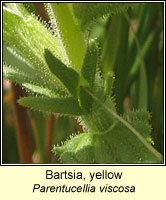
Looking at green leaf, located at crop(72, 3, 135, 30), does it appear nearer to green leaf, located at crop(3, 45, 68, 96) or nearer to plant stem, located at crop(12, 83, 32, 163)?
green leaf, located at crop(3, 45, 68, 96)

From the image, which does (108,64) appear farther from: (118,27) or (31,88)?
(31,88)

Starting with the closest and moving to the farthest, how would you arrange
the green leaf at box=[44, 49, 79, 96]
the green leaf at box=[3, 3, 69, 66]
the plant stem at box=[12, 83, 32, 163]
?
1. the green leaf at box=[44, 49, 79, 96]
2. the green leaf at box=[3, 3, 69, 66]
3. the plant stem at box=[12, 83, 32, 163]

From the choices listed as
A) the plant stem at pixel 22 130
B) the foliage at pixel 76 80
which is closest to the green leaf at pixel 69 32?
the foliage at pixel 76 80

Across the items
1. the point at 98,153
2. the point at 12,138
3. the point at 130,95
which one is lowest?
the point at 98,153

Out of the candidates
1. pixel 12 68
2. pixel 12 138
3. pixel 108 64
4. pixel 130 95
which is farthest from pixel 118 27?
pixel 12 138

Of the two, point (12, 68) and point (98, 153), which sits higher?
point (12, 68)

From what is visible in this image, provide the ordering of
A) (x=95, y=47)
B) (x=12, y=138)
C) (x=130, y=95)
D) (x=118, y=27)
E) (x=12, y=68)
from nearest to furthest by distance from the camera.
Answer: (x=95, y=47) → (x=12, y=68) → (x=118, y=27) → (x=130, y=95) → (x=12, y=138)

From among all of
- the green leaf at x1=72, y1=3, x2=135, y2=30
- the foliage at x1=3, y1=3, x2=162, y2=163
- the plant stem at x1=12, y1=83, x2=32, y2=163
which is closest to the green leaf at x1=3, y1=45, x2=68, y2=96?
the foliage at x1=3, y1=3, x2=162, y2=163
